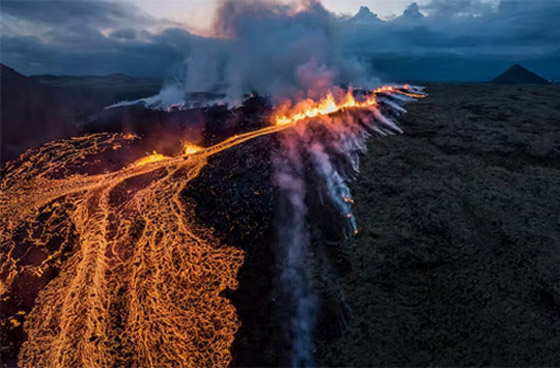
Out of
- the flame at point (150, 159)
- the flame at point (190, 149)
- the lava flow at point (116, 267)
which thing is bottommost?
the lava flow at point (116, 267)

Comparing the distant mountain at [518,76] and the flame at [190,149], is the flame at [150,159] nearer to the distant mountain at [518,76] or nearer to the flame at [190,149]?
the flame at [190,149]

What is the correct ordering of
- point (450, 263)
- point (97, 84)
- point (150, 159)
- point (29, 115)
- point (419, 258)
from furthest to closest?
point (97, 84) < point (29, 115) < point (150, 159) < point (419, 258) < point (450, 263)

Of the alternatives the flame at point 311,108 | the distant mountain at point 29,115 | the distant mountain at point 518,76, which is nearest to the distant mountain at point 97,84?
the distant mountain at point 29,115

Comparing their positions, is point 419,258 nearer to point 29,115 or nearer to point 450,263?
point 450,263

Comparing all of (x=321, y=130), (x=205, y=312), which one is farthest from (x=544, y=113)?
(x=205, y=312)

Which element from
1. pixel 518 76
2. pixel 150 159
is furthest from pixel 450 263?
pixel 518 76
